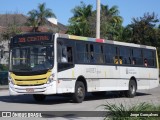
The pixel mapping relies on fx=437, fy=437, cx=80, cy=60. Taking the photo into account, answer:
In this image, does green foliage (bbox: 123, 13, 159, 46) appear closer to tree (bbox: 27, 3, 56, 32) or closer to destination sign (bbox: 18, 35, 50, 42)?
tree (bbox: 27, 3, 56, 32)

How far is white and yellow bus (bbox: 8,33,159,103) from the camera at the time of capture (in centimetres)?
1705

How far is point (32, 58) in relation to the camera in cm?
1739

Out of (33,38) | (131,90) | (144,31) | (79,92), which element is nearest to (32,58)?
(33,38)

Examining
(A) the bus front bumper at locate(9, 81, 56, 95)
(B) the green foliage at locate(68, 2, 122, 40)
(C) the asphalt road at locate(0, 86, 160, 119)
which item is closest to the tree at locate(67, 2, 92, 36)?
(B) the green foliage at locate(68, 2, 122, 40)

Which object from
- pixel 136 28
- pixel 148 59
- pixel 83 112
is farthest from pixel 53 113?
pixel 136 28

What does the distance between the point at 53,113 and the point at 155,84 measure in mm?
12050

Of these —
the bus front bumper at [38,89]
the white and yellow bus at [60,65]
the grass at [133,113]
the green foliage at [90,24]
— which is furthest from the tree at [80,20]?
the grass at [133,113]

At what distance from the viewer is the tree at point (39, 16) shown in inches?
2479

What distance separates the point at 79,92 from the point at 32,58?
2523 millimetres

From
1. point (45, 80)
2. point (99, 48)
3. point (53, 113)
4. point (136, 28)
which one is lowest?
point (53, 113)

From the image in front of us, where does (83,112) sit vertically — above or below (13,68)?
below

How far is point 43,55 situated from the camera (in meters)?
17.2

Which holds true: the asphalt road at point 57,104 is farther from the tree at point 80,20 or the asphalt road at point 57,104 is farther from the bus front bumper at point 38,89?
the tree at point 80,20

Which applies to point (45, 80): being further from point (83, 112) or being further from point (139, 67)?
point (139, 67)
